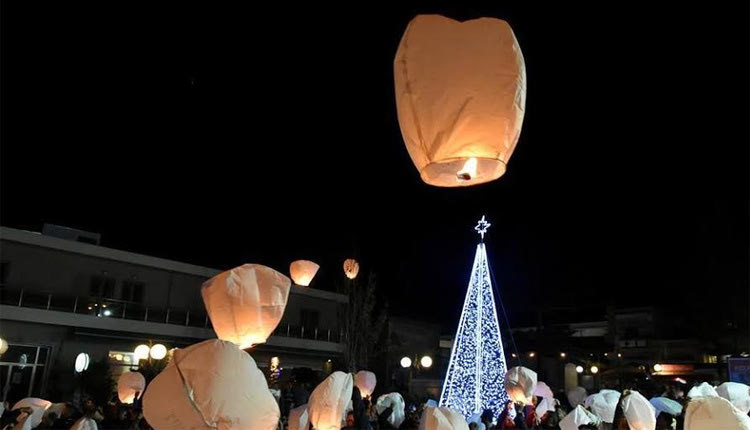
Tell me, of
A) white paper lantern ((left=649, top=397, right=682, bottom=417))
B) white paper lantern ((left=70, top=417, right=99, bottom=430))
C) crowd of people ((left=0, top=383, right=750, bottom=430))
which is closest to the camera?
crowd of people ((left=0, top=383, right=750, bottom=430))

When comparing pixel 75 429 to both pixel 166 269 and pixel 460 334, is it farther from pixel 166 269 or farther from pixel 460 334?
pixel 166 269

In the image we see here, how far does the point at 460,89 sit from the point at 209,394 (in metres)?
2.64

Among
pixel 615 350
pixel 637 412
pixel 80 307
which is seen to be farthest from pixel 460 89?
pixel 615 350

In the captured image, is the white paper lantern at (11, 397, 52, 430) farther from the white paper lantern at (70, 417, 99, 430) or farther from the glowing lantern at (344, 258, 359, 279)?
the glowing lantern at (344, 258, 359, 279)

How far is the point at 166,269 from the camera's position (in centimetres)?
2223

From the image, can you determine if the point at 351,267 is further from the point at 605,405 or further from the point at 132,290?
the point at 605,405

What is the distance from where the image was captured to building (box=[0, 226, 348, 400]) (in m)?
17.9

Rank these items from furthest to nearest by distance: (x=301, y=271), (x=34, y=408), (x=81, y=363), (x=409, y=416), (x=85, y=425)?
(x=81, y=363)
(x=301, y=271)
(x=409, y=416)
(x=34, y=408)
(x=85, y=425)

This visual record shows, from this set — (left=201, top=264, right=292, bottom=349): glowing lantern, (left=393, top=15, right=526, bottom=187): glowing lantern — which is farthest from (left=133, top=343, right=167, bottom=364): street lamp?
(left=393, top=15, right=526, bottom=187): glowing lantern

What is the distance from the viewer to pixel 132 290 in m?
21.2

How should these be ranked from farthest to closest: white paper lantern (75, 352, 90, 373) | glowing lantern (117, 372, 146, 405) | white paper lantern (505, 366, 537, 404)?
white paper lantern (75, 352, 90, 373), glowing lantern (117, 372, 146, 405), white paper lantern (505, 366, 537, 404)

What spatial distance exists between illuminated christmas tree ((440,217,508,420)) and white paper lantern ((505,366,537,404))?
2.11 meters

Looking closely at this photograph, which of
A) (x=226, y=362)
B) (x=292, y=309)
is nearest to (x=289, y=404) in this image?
(x=226, y=362)

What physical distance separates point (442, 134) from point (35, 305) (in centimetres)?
1864
